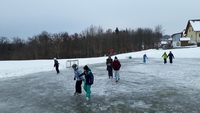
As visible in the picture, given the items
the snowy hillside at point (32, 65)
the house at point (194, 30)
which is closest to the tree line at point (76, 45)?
the house at point (194, 30)

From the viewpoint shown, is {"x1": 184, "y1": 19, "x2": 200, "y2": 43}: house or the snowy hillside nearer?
the snowy hillside

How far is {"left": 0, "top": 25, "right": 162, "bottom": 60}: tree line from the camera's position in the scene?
243ft

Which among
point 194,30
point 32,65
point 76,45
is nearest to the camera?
point 32,65

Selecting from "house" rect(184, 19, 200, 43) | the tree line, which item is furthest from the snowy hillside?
the tree line

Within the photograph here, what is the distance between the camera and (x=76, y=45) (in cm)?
7506

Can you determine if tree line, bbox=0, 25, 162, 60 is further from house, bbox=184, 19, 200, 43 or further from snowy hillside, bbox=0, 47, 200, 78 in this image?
snowy hillside, bbox=0, 47, 200, 78

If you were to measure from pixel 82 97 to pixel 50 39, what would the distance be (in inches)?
2918

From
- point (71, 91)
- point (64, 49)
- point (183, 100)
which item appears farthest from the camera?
point (64, 49)

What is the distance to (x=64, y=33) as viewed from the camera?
3191 inches

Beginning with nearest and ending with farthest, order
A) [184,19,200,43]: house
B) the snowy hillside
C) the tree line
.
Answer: the snowy hillside < [184,19,200,43]: house < the tree line

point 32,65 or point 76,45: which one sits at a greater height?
point 76,45

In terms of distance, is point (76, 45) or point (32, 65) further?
point (76, 45)

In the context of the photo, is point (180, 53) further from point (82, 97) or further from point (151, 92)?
point (82, 97)

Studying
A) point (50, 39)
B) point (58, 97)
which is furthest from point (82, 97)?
point (50, 39)
